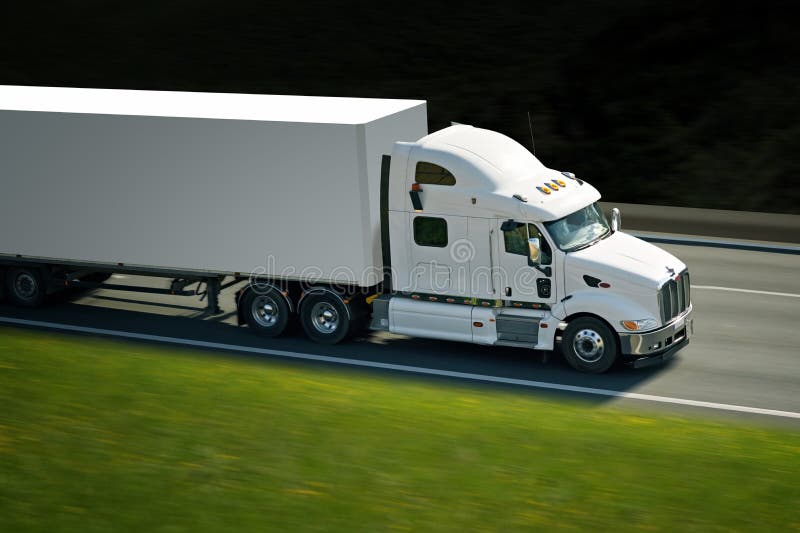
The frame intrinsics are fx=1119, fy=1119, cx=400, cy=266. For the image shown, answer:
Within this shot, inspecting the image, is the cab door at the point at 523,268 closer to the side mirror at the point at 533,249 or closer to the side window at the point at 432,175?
the side mirror at the point at 533,249

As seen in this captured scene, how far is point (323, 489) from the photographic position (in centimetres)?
962

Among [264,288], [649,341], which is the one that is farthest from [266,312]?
[649,341]

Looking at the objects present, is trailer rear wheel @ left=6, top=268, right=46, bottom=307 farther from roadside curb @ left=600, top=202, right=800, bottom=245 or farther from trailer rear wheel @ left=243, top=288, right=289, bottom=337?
roadside curb @ left=600, top=202, right=800, bottom=245

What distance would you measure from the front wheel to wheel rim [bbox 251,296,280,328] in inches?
179

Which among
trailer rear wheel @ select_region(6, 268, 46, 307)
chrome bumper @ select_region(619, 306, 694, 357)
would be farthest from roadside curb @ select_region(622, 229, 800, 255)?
trailer rear wheel @ select_region(6, 268, 46, 307)

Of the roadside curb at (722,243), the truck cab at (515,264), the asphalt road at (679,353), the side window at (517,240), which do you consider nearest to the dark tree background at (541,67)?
the roadside curb at (722,243)

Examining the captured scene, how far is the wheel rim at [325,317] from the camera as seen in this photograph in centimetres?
1705

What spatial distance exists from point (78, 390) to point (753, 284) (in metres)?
12.9

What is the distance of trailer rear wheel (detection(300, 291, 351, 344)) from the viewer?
1691 cm

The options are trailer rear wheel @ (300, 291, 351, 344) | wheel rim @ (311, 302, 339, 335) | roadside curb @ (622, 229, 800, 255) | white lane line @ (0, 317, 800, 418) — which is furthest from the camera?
roadside curb @ (622, 229, 800, 255)

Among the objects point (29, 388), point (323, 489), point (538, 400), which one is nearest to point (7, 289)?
point (29, 388)

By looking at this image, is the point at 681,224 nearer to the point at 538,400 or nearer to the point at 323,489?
the point at 538,400

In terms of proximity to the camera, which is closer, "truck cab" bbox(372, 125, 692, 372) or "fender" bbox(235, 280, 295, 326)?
"truck cab" bbox(372, 125, 692, 372)

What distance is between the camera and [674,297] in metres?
15.7
